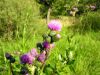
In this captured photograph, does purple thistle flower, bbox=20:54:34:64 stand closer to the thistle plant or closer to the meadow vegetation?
the thistle plant

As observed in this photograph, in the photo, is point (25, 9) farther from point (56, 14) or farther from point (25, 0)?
point (56, 14)

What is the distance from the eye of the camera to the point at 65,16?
10.8m

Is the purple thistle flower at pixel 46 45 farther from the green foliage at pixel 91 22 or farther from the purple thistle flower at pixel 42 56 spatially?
the green foliage at pixel 91 22

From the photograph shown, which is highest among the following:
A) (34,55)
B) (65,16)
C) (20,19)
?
(34,55)

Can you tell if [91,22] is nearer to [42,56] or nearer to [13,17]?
[13,17]

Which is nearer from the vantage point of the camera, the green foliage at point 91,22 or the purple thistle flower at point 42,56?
the purple thistle flower at point 42,56

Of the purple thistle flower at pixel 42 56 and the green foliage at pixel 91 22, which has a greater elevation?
the purple thistle flower at pixel 42 56

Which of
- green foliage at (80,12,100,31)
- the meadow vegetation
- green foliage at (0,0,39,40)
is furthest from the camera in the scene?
green foliage at (80,12,100,31)

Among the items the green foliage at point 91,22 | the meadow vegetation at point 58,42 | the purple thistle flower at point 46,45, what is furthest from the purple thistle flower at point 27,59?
the green foliage at point 91,22

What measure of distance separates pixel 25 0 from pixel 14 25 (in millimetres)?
682

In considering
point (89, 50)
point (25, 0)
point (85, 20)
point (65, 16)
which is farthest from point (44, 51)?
point (65, 16)

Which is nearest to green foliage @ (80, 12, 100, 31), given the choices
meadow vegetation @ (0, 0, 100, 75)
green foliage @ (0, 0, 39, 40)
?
meadow vegetation @ (0, 0, 100, 75)

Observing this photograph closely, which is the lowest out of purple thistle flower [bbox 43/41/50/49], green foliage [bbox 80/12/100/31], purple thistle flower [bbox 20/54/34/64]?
green foliage [bbox 80/12/100/31]

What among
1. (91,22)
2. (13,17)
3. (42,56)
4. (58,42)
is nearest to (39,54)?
(42,56)
